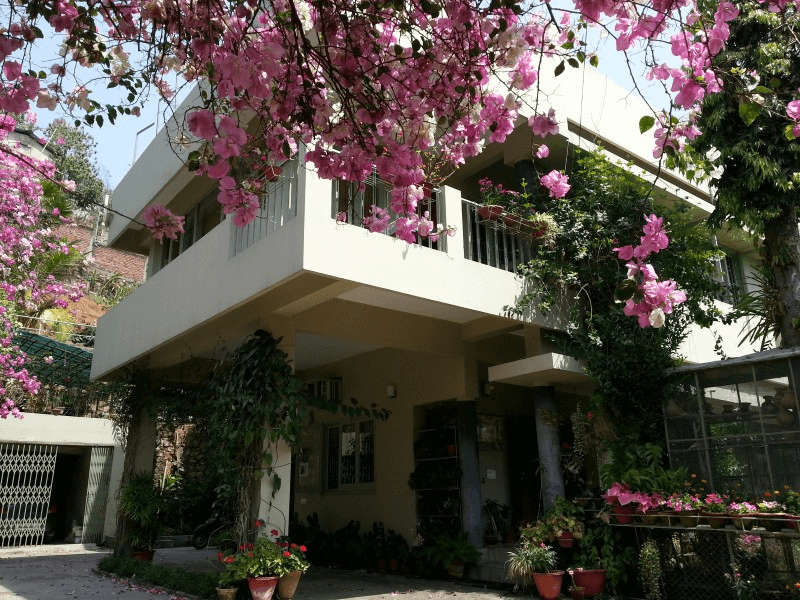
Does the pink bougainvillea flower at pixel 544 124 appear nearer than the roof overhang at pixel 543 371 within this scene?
Yes

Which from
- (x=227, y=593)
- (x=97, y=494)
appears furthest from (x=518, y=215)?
(x=97, y=494)

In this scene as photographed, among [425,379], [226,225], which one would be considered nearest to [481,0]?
[226,225]

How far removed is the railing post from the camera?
22.0ft

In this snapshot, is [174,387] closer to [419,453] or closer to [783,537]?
[419,453]

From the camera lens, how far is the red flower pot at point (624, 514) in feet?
20.8

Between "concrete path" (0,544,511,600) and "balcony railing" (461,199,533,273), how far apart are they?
387 cm

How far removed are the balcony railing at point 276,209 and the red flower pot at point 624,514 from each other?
174 inches

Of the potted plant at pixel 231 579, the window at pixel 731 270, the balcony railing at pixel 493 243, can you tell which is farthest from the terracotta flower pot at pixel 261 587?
the window at pixel 731 270

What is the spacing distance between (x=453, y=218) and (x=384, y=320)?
1739 millimetres

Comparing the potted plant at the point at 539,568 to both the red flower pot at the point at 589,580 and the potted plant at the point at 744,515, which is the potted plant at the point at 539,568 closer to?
the red flower pot at the point at 589,580

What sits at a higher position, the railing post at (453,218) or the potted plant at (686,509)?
the railing post at (453,218)

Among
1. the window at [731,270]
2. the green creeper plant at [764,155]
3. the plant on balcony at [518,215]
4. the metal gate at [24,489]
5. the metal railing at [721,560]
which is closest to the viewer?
the metal railing at [721,560]

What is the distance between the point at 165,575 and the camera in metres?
7.76

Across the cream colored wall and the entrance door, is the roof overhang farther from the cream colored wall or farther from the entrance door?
the entrance door
